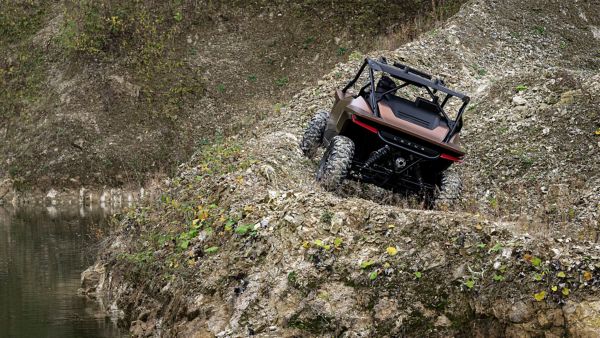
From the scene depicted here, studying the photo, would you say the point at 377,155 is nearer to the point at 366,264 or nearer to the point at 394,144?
the point at 394,144

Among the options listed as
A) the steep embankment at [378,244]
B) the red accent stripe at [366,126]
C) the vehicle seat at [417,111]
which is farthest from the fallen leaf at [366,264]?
the vehicle seat at [417,111]

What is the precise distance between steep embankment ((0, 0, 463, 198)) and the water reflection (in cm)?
576

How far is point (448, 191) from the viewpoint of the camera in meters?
→ 13.7

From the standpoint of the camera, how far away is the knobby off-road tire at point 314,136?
15984 mm

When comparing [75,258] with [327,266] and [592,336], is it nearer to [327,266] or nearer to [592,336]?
[327,266]

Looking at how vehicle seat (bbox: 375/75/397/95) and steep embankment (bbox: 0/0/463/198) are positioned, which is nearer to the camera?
vehicle seat (bbox: 375/75/397/95)

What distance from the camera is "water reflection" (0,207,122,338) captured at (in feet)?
45.3

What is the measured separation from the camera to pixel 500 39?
27.4 metres

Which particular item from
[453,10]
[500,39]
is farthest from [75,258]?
[453,10]

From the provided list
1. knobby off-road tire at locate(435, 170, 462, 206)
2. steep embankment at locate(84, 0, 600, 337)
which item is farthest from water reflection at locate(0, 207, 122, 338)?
knobby off-road tire at locate(435, 170, 462, 206)

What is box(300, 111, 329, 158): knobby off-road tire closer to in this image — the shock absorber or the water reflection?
the shock absorber

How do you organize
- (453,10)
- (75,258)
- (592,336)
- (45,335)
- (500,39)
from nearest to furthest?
1. (592,336)
2. (45,335)
3. (75,258)
4. (500,39)
5. (453,10)

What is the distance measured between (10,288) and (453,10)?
2256cm

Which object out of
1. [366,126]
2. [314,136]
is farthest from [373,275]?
[314,136]
